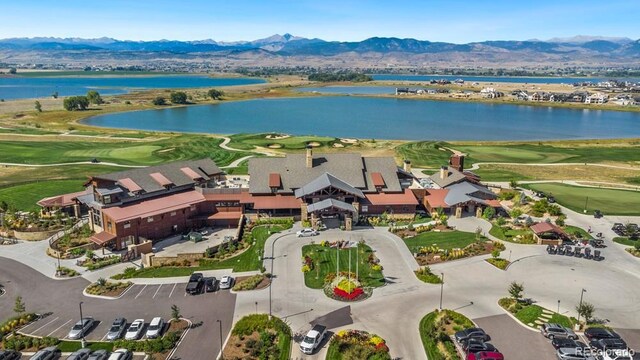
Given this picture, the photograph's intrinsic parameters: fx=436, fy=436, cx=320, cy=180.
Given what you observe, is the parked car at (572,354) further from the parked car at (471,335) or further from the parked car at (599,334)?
the parked car at (471,335)

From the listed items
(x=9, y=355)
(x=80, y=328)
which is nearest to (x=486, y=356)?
(x=80, y=328)

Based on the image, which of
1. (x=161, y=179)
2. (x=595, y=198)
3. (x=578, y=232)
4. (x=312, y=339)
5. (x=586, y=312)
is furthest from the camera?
(x=595, y=198)

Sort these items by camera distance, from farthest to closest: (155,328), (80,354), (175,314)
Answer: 1. (175,314)
2. (155,328)
3. (80,354)

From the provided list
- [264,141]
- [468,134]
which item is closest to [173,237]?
[264,141]

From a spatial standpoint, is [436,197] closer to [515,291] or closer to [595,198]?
[515,291]

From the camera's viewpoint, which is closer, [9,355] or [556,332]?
[9,355]

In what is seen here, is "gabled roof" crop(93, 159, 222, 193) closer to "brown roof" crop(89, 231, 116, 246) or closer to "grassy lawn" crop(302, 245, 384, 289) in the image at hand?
"brown roof" crop(89, 231, 116, 246)

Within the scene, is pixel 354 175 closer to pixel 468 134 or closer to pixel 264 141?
pixel 264 141

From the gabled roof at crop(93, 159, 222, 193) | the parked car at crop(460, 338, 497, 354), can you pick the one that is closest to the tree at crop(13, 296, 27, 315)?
the gabled roof at crop(93, 159, 222, 193)
